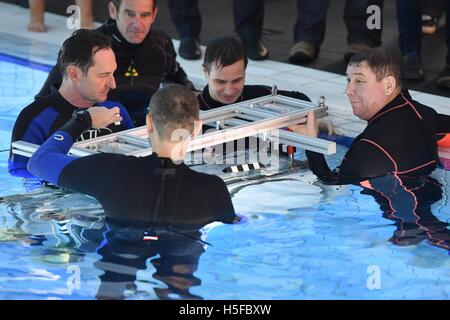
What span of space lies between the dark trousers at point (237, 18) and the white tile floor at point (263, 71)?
228 mm

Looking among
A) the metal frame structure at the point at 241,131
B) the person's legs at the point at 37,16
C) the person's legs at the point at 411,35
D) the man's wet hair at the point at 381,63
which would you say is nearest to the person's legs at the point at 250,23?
the person's legs at the point at 411,35

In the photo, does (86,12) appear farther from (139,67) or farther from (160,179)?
(160,179)

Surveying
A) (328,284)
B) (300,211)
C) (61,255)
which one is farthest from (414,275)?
(61,255)

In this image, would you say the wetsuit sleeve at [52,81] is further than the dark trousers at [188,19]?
No

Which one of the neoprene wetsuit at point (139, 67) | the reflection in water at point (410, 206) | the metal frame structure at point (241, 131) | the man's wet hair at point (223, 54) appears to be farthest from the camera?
the neoprene wetsuit at point (139, 67)

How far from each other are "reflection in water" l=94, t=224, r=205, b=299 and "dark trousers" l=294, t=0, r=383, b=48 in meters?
3.89

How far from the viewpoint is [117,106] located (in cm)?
545

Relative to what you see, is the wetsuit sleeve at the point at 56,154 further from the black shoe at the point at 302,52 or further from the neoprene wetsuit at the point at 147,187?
the black shoe at the point at 302,52

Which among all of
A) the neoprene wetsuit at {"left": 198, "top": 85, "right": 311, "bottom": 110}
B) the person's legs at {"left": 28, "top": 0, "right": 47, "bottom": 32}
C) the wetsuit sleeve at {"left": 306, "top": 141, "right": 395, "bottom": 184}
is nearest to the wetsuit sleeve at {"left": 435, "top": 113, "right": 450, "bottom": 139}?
the wetsuit sleeve at {"left": 306, "top": 141, "right": 395, "bottom": 184}

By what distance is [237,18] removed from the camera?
27.3 feet

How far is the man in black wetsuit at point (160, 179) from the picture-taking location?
4125mm

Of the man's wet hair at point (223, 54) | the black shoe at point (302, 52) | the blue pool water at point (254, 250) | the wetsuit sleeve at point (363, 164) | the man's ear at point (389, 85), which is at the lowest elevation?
the blue pool water at point (254, 250)

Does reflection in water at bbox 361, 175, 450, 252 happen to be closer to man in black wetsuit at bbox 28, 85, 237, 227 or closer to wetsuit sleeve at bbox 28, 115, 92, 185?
man in black wetsuit at bbox 28, 85, 237, 227
